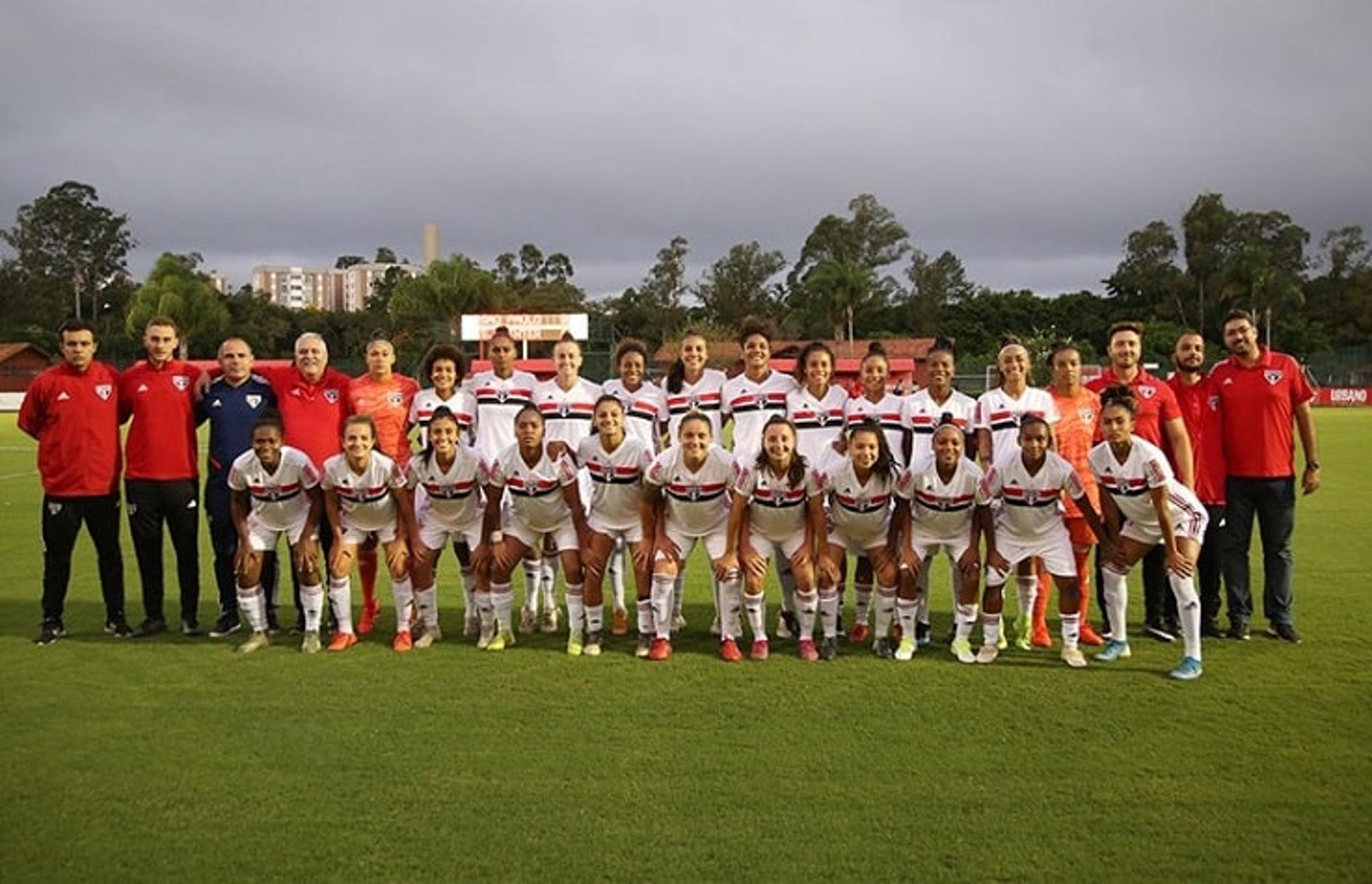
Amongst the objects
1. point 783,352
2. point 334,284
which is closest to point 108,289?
point 783,352

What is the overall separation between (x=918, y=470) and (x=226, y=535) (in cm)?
441

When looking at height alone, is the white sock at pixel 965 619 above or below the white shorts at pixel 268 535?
below

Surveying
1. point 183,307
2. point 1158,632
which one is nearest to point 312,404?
point 1158,632

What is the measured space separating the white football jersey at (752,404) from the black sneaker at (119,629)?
4.01 metres

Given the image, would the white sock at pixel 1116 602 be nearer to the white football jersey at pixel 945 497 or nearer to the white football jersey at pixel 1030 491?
the white football jersey at pixel 1030 491

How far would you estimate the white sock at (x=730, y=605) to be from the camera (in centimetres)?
571

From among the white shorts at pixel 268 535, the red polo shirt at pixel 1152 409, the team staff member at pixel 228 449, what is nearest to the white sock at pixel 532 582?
the white shorts at pixel 268 535

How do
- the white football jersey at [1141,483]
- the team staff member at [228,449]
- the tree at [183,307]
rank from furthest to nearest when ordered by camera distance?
the tree at [183,307], the team staff member at [228,449], the white football jersey at [1141,483]

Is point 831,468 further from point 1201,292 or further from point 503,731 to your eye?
point 1201,292

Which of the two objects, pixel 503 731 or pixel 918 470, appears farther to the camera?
pixel 918 470

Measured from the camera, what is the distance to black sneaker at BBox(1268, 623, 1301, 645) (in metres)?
5.86

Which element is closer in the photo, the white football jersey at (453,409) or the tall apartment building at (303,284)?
the white football jersey at (453,409)

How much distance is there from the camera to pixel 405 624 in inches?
237

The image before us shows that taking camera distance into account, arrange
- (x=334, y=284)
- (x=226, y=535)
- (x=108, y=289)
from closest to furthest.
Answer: (x=226, y=535), (x=108, y=289), (x=334, y=284)
